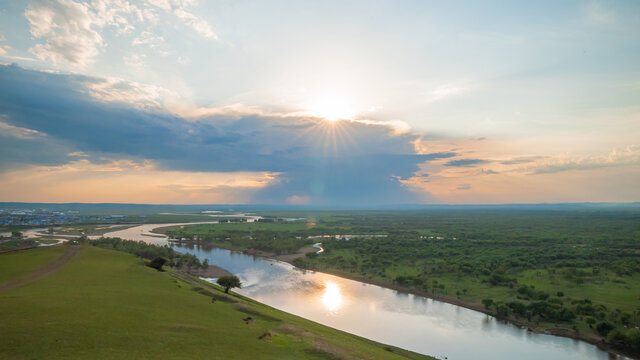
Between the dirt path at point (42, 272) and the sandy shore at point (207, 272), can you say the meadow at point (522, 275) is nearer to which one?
the sandy shore at point (207, 272)

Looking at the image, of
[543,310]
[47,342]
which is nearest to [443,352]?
[543,310]

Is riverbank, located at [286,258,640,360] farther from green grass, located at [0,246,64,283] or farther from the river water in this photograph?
green grass, located at [0,246,64,283]

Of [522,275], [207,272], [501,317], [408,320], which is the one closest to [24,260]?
[207,272]

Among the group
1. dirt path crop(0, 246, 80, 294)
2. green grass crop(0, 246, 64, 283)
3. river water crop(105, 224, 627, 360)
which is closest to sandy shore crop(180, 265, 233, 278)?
river water crop(105, 224, 627, 360)

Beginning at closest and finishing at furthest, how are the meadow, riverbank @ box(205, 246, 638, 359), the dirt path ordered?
the dirt path < riverbank @ box(205, 246, 638, 359) < the meadow

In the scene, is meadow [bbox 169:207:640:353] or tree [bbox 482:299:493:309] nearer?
meadow [bbox 169:207:640:353]

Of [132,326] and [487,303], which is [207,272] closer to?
[132,326]

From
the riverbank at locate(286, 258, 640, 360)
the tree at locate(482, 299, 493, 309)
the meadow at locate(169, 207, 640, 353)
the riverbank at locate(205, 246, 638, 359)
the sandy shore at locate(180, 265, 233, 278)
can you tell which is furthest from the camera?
the sandy shore at locate(180, 265, 233, 278)
